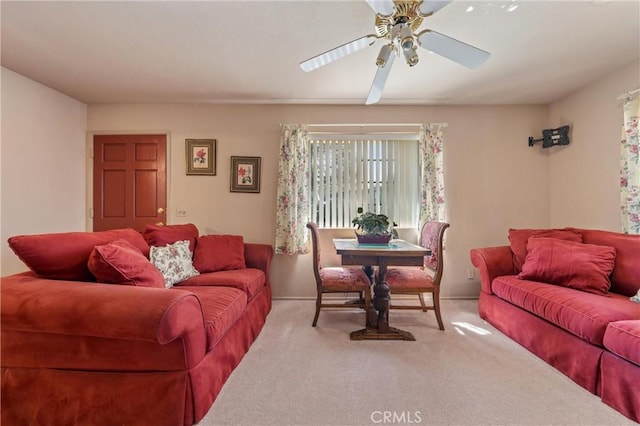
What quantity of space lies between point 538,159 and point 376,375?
3.37 metres

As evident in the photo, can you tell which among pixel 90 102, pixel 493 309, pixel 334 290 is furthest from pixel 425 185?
pixel 90 102

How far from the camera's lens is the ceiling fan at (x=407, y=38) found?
4.82 feet

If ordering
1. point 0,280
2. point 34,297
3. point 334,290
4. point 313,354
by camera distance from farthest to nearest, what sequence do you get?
1. point 334,290
2. point 313,354
3. point 0,280
4. point 34,297

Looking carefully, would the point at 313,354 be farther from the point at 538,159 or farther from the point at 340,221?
the point at 538,159

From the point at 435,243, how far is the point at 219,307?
1915mm

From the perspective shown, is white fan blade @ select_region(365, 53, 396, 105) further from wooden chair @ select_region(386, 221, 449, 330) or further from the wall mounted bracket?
the wall mounted bracket

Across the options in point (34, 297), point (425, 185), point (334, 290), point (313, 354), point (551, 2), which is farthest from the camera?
point (425, 185)

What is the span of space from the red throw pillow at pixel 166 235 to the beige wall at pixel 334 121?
0.59 m

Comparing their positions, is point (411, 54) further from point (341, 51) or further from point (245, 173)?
point (245, 173)

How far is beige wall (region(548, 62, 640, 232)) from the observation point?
2654 millimetres

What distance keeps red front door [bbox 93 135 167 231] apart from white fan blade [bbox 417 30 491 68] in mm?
3126

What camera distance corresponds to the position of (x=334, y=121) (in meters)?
3.43

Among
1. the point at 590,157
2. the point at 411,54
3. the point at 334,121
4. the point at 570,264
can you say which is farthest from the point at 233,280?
the point at 590,157

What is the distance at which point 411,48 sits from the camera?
158 cm
